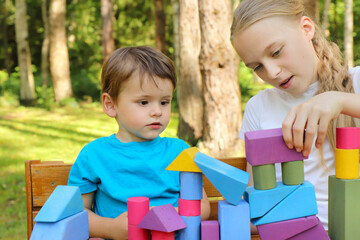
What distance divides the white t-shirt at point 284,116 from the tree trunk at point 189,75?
498 centimetres

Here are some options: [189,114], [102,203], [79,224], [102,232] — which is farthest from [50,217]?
[189,114]

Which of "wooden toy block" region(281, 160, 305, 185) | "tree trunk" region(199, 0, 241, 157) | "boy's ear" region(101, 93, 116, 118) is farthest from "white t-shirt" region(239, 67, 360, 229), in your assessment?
"tree trunk" region(199, 0, 241, 157)

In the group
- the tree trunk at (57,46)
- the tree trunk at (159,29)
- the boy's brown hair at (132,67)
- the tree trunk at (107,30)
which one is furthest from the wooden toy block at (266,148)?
the tree trunk at (57,46)


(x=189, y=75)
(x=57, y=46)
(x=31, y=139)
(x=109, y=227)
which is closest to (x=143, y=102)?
(x=109, y=227)

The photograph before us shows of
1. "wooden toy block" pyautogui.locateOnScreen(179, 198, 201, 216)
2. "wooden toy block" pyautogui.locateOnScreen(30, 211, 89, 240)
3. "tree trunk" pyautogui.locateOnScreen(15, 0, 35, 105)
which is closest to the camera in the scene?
"wooden toy block" pyautogui.locateOnScreen(30, 211, 89, 240)

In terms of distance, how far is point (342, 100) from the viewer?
1312 mm

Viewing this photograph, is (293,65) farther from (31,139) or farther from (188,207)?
(31,139)

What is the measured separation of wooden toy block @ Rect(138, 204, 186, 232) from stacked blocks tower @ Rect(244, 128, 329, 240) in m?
0.21

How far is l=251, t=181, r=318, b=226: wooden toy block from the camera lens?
117cm

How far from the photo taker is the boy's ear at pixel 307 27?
1.93 meters

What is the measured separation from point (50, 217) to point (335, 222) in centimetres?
81

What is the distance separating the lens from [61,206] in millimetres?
1139

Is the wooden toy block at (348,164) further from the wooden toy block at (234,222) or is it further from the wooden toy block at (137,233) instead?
the wooden toy block at (137,233)

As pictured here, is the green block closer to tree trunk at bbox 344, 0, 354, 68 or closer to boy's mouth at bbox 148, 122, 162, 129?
boy's mouth at bbox 148, 122, 162, 129
